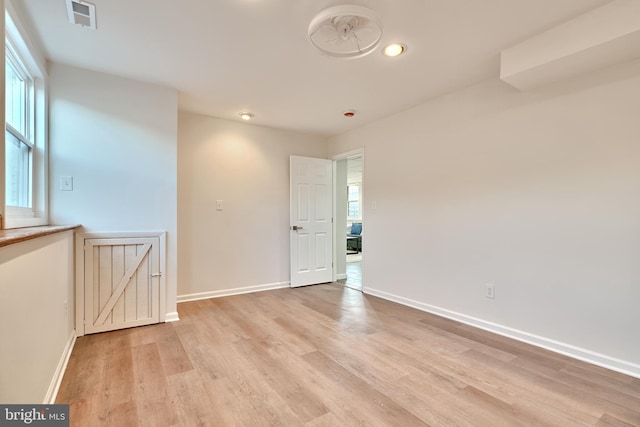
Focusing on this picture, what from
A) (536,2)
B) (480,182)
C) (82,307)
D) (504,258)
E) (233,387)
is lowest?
(233,387)

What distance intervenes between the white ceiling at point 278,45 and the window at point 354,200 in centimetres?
649

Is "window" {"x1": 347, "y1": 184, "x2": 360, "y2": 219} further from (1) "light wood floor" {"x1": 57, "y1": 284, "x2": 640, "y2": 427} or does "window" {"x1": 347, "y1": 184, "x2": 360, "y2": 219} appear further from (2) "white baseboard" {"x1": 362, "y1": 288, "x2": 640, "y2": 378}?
(1) "light wood floor" {"x1": 57, "y1": 284, "x2": 640, "y2": 427}

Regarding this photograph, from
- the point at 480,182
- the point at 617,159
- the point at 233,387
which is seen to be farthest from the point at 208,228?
the point at 617,159

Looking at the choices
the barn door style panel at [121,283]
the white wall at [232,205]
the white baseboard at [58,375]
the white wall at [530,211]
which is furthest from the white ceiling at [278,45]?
the white baseboard at [58,375]

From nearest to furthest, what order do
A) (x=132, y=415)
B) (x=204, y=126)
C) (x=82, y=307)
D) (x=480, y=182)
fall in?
(x=132, y=415) < (x=82, y=307) < (x=480, y=182) < (x=204, y=126)

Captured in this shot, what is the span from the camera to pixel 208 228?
388 cm

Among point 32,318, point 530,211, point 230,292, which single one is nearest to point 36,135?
point 32,318

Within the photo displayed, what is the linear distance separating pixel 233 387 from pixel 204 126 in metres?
3.08

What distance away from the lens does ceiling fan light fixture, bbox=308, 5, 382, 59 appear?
1.80m

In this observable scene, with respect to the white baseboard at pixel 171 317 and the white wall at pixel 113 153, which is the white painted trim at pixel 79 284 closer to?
the white wall at pixel 113 153

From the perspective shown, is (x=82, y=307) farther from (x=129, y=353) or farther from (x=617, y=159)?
(x=617, y=159)

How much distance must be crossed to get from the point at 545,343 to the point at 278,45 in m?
3.15

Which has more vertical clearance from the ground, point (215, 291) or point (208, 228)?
point (208, 228)

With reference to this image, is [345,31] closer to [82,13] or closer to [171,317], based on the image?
[82,13]
